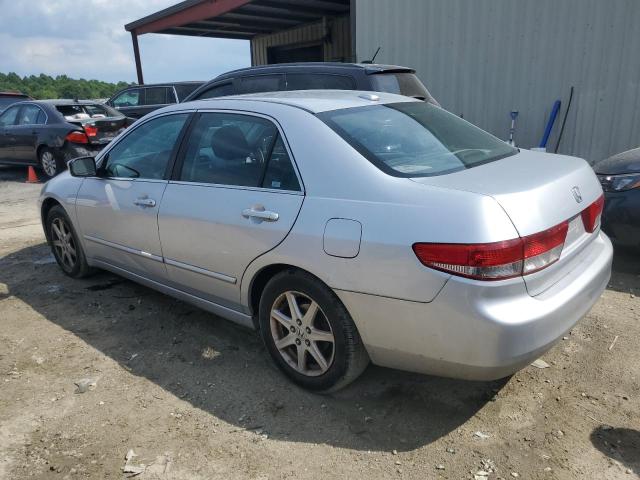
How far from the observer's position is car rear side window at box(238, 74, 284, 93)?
6113 mm

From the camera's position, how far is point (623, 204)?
14.2 feet

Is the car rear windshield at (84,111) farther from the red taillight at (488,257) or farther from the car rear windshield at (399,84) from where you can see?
the red taillight at (488,257)

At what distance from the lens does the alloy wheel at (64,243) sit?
4613 mm

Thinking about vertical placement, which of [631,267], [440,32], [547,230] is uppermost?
[440,32]

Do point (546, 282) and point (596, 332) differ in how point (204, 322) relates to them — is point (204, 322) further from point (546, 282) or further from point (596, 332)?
point (596, 332)

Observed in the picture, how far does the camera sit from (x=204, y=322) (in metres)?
3.87

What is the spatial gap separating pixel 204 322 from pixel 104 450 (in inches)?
54.9

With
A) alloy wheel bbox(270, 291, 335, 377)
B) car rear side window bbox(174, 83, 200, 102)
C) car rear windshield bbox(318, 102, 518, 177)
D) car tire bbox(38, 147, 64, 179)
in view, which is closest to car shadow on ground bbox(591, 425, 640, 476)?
alloy wheel bbox(270, 291, 335, 377)

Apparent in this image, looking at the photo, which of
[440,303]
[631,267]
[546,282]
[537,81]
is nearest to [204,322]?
[440,303]

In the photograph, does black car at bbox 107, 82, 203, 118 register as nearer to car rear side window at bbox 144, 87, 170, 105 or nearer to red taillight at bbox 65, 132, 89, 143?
car rear side window at bbox 144, 87, 170, 105

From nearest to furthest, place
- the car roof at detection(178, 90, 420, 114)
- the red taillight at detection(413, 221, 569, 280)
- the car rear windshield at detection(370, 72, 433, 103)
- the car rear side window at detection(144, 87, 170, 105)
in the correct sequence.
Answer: the red taillight at detection(413, 221, 569, 280), the car roof at detection(178, 90, 420, 114), the car rear windshield at detection(370, 72, 433, 103), the car rear side window at detection(144, 87, 170, 105)

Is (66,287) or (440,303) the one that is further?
(66,287)

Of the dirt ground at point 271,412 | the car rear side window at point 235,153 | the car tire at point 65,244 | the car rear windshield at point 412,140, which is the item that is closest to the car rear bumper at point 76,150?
the car tire at point 65,244

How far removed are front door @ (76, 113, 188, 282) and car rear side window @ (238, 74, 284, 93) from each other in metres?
2.51
